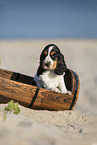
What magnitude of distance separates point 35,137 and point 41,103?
1635 mm

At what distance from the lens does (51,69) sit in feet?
12.0

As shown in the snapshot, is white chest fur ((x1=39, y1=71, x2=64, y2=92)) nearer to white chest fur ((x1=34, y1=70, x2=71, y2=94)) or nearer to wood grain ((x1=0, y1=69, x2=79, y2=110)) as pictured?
white chest fur ((x1=34, y1=70, x2=71, y2=94))

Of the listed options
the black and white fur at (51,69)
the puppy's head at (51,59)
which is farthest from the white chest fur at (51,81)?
the puppy's head at (51,59)

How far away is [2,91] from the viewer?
3.35 m

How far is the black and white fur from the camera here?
11.7 feet

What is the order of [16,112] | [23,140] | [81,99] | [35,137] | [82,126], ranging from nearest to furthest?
[23,140] → [35,137] → [16,112] → [82,126] → [81,99]

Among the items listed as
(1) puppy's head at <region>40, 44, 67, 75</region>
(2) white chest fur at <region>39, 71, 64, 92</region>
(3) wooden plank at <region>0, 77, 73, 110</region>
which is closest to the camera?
(3) wooden plank at <region>0, 77, 73, 110</region>

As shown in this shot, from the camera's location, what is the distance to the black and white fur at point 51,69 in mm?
3572

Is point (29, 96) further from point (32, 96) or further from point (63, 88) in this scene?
point (63, 88)

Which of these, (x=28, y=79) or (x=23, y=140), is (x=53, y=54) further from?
(x=23, y=140)

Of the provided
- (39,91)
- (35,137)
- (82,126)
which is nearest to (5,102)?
(39,91)

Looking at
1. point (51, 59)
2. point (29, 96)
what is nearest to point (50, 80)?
point (51, 59)

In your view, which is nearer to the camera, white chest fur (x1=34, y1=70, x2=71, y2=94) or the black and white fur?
the black and white fur

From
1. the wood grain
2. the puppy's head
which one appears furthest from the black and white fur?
the wood grain
